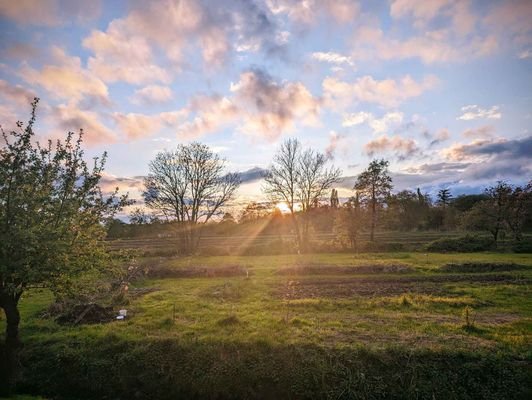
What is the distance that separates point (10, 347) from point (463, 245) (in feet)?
144

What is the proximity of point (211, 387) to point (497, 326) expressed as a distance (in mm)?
10892

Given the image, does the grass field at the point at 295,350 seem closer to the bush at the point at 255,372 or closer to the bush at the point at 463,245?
the bush at the point at 255,372

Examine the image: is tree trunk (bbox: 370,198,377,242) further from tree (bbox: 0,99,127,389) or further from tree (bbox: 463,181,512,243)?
tree (bbox: 0,99,127,389)

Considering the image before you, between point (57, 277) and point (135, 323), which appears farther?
point (135, 323)

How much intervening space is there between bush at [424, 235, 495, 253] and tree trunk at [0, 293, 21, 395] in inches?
1639

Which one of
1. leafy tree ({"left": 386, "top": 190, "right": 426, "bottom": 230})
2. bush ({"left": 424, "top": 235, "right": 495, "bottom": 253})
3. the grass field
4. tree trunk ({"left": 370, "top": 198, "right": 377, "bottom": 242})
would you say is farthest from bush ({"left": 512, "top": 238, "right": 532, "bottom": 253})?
leafy tree ({"left": 386, "top": 190, "right": 426, "bottom": 230})

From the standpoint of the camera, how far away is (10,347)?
11352 mm

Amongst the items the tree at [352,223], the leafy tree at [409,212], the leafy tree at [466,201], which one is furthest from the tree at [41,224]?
the leafy tree at [466,201]

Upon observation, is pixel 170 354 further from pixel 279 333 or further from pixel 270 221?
pixel 270 221

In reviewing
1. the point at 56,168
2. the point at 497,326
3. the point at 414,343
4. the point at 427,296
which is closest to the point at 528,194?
the point at 427,296

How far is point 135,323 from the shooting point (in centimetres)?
1441

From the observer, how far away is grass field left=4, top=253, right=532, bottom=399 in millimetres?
10086

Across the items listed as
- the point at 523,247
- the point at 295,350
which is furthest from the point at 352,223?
the point at 295,350

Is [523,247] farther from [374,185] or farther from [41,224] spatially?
[41,224]
